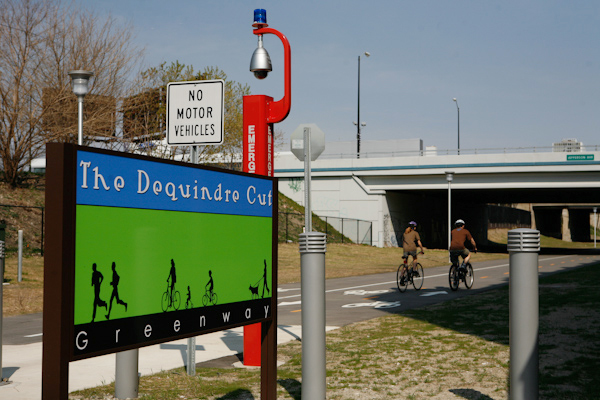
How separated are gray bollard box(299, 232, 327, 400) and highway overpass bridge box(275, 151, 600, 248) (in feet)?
136

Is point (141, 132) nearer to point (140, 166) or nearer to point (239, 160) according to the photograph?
point (239, 160)

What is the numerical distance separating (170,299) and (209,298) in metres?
0.42

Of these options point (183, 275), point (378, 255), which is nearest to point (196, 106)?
point (183, 275)

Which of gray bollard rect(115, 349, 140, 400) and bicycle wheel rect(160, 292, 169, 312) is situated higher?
bicycle wheel rect(160, 292, 169, 312)

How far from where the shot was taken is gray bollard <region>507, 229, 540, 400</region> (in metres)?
4.82

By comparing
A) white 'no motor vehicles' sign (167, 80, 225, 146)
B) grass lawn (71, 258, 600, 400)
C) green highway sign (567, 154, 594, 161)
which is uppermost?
green highway sign (567, 154, 594, 161)

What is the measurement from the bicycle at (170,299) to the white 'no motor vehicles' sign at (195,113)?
294 cm

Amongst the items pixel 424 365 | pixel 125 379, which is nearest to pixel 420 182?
pixel 424 365

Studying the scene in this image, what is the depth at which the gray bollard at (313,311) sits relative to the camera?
18.1ft

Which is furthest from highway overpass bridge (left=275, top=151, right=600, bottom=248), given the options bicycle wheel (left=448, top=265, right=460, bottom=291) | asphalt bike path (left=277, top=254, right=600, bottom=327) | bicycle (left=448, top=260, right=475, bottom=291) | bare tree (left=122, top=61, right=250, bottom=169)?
bicycle wheel (left=448, top=265, right=460, bottom=291)

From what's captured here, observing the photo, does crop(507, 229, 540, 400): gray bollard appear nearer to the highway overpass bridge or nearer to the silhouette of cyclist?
the silhouette of cyclist

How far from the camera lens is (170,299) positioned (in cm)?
428

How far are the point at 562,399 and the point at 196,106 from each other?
14.6ft

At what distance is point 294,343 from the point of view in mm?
10031
